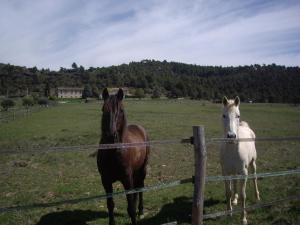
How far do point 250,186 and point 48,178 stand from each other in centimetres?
626

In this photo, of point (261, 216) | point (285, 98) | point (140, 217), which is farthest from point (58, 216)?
point (285, 98)

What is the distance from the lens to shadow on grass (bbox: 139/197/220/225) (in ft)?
22.1

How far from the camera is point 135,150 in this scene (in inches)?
245

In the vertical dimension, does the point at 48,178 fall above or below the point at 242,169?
below

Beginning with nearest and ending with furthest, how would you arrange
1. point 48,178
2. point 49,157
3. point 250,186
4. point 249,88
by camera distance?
point 250,186 → point 48,178 → point 49,157 → point 249,88

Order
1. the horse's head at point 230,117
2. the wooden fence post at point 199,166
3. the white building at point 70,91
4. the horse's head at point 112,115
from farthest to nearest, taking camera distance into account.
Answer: the white building at point 70,91
the horse's head at point 230,117
the horse's head at point 112,115
the wooden fence post at point 199,166

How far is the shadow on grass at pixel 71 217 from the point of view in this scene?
6.74 m

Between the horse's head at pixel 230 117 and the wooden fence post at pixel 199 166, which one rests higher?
the horse's head at pixel 230 117

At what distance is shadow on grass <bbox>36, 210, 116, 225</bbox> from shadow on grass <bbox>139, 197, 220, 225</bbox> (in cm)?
111

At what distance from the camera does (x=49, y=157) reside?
1389 centimetres

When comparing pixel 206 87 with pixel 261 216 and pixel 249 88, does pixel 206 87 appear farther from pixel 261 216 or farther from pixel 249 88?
pixel 261 216

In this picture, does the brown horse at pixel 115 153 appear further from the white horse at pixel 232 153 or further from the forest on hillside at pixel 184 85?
the forest on hillside at pixel 184 85

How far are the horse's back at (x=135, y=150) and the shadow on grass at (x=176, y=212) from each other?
3.74ft

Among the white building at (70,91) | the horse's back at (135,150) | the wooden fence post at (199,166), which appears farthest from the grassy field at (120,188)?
the white building at (70,91)
